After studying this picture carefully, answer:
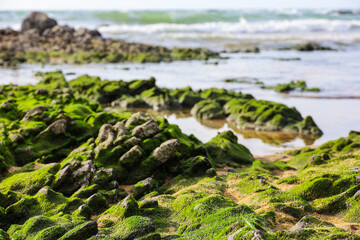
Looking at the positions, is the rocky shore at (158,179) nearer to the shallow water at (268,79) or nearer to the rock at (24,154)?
the rock at (24,154)

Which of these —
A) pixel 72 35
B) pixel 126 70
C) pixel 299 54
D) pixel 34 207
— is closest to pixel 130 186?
pixel 34 207

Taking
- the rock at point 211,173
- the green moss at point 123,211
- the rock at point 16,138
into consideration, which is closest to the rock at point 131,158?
the rock at point 211,173

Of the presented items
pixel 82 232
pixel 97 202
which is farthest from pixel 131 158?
pixel 82 232

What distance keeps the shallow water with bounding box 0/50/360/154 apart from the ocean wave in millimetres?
27520

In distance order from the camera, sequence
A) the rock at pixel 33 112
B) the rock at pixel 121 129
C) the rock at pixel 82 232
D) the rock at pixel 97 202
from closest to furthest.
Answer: the rock at pixel 82 232
the rock at pixel 97 202
the rock at pixel 121 129
the rock at pixel 33 112

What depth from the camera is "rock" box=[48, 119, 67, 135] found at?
12375mm

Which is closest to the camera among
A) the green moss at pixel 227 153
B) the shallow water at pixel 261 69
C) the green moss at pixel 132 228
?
the green moss at pixel 132 228

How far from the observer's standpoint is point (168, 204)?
318 inches

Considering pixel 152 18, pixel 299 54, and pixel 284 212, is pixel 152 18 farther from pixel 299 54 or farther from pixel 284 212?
pixel 284 212

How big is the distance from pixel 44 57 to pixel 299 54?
1096 inches

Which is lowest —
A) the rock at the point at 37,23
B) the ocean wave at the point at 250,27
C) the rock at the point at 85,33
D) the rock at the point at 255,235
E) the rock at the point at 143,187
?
the rock at the point at 143,187

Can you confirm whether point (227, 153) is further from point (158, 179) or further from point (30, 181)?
point (30, 181)

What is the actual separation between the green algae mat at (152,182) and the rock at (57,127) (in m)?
0.04

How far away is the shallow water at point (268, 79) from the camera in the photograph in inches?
643
